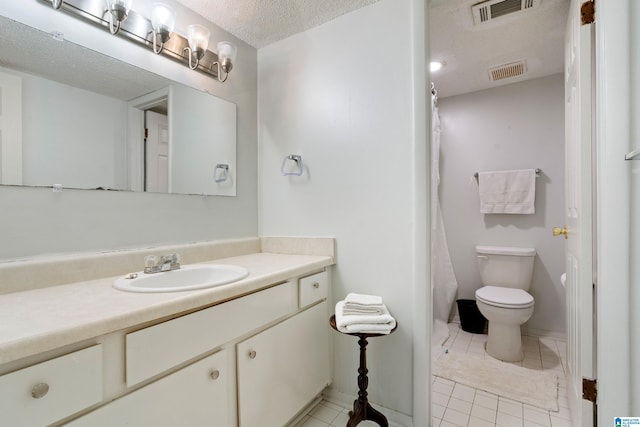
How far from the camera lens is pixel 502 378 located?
1902 mm

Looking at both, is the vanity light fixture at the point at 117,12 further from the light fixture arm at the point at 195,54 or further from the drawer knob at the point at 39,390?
the drawer knob at the point at 39,390

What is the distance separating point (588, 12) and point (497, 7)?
0.56 meters

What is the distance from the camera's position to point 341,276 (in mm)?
1688

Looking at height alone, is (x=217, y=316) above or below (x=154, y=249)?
below

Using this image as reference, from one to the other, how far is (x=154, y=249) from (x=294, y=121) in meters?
1.07

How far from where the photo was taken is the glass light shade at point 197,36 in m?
1.50

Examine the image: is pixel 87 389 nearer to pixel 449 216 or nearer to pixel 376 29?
pixel 376 29

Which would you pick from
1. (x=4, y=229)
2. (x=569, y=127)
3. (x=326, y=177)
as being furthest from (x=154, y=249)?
(x=569, y=127)

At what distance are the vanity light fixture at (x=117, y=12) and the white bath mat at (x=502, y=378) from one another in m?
2.56

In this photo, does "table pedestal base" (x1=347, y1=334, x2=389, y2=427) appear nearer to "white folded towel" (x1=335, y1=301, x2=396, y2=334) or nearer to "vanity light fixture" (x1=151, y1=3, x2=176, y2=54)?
"white folded towel" (x1=335, y1=301, x2=396, y2=334)

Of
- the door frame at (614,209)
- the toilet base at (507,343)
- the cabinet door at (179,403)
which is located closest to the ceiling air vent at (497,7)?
the door frame at (614,209)

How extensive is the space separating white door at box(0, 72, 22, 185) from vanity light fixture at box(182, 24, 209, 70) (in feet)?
2.37

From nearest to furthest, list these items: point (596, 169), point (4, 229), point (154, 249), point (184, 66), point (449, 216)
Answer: point (4, 229), point (596, 169), point (154, 249), point (184, 66), point (449, 216)

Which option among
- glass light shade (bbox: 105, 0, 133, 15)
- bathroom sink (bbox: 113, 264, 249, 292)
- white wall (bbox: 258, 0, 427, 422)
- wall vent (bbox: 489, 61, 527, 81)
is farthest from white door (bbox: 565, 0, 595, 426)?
glass light shade (bbox: 105, 0, 133, 15)
